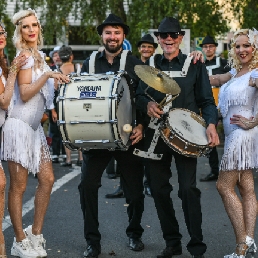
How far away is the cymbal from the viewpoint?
17.7 ft

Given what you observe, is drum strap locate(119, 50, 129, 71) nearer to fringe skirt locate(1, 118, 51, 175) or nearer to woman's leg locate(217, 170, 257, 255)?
fringe skirt locate(1, 118, 51, 175)

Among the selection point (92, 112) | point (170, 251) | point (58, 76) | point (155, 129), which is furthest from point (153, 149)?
point (58, 76)

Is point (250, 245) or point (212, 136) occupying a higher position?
point (212, 136)

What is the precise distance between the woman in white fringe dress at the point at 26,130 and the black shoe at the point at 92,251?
0.36 m

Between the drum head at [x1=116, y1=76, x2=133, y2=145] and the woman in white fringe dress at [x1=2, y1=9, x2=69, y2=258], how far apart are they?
0.62 metres

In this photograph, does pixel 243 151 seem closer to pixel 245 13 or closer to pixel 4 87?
pixel 4 87

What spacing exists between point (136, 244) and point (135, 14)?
15.3 m

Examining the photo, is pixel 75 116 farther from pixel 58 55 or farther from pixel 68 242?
pixel 58 55

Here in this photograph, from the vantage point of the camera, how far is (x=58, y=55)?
12.1 metres

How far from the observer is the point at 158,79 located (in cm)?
546

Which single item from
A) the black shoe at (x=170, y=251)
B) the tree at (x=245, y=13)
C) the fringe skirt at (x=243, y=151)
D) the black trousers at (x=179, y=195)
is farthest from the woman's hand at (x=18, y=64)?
the tree at (x=245, y=13)

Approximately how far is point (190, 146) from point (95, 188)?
1.03 m

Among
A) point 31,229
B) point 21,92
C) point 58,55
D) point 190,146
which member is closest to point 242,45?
point 190,146

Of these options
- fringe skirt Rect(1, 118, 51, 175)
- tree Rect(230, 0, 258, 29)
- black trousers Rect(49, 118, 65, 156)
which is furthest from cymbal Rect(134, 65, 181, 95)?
tree Rect(230, 0, 258, 29)
